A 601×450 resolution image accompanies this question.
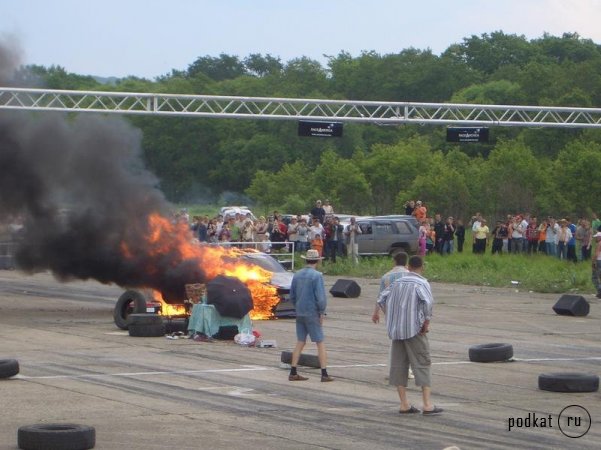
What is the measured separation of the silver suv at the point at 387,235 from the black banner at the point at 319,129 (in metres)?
3.72

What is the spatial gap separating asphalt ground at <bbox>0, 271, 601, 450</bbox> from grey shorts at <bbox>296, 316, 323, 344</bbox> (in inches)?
22.2

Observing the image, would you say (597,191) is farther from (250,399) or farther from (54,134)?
(250,399)

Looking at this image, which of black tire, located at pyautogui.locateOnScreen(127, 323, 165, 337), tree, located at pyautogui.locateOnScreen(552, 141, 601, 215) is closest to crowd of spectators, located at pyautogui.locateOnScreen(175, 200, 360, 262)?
black tire, located at pyautogui.locateOnScreen(127, 323, 165, 337)

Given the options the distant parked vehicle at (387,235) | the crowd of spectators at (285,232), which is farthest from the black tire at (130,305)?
the distant parked vehicle at (387,235)

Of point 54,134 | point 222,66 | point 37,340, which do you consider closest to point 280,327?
point 37,340

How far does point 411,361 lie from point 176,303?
10295mm

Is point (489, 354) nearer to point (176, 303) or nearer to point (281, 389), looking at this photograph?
point (281, 389)

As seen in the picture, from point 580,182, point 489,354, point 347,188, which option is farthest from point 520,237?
point 489,354

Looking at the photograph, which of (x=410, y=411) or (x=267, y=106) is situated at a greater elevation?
(x=267, y=106)

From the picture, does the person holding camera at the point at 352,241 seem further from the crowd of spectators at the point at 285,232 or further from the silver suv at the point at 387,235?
the silver suv at the point at 387,235

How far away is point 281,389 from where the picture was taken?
13734mm

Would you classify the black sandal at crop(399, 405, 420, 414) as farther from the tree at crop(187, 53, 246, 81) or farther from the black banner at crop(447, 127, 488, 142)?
the tree at crop(187, 53, 246, 81)

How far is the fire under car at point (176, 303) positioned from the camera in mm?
20781

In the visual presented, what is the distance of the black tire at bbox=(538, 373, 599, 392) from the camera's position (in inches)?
532
